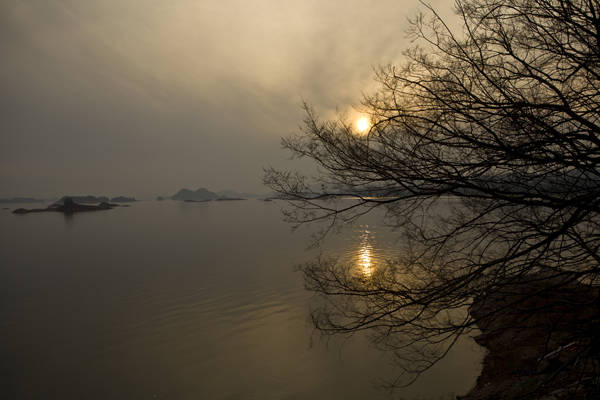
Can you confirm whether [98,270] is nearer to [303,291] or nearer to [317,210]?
[303,291]

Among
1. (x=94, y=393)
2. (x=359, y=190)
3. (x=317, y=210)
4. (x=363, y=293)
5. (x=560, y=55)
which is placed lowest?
(x=94, y=393)

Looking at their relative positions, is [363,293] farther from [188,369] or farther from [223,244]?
[223,244]

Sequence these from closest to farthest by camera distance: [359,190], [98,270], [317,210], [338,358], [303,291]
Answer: [359,190], [317,210], [338,358], [303,291], [98,270]

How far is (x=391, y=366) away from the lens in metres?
10.0

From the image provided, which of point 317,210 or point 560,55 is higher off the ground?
point 560,55

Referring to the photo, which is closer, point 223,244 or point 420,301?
point 420,301

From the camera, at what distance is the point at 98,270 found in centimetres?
2355

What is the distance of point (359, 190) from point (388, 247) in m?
26.0

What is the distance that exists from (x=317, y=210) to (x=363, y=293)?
1.38m

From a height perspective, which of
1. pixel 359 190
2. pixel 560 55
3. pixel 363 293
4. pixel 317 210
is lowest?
pixel 363 293

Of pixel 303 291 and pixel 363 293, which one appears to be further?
pixel 303 291

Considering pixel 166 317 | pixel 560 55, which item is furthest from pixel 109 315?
pixel 560 55

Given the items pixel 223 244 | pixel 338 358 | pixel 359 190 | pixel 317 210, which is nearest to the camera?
pixel 359 190

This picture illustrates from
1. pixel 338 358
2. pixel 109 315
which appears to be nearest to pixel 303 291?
pixel 338 358
